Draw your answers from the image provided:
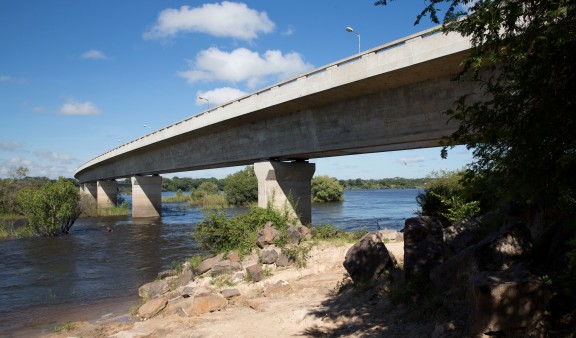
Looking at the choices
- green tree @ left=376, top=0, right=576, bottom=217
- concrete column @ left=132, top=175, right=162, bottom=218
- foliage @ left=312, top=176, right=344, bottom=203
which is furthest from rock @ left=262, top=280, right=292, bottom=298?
foliage @ left=312, top=176, right=344, bottom=203

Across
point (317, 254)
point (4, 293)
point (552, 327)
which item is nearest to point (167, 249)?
point (4, 293)

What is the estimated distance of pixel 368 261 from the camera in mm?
8422

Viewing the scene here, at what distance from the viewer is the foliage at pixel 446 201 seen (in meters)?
11.8

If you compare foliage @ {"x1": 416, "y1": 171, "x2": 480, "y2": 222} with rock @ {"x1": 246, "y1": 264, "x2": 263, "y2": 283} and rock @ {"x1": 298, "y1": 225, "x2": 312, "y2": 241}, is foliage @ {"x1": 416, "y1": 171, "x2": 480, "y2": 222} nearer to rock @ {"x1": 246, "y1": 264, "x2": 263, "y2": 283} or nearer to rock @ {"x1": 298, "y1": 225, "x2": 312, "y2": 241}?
rock @ {"x1": 298, "y1": 225, "x2": 312, "y2": 241}

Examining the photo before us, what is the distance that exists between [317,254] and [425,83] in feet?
21.6

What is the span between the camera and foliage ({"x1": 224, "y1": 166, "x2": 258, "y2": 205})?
202 feet

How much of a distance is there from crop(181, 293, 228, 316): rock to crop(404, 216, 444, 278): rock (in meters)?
4.15

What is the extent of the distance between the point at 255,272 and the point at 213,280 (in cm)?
140

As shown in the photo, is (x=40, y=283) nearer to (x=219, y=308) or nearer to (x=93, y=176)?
(x=219, y=308)

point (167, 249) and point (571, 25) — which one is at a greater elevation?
point (571, 25)

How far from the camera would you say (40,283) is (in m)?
14.8

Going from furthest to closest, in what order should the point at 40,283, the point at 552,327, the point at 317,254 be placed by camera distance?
the point at 40,283 < the point at 317,254 < the point at 552,327

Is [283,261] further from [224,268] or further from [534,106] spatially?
[534,106]

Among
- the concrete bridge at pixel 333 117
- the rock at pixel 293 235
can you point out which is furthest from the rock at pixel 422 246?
the rock at pixel 293 235
